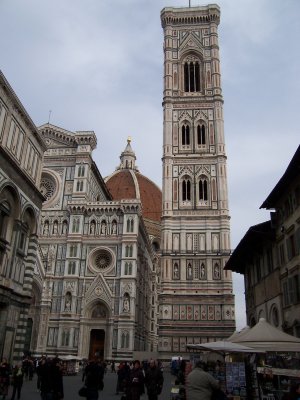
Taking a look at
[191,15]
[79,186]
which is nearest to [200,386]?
[79,186]

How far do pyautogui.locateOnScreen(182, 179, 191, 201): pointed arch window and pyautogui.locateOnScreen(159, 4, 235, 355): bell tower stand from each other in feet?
0.36

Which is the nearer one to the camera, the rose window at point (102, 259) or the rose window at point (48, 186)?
the rose window at point (102, 259)

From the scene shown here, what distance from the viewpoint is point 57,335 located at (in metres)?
38.9

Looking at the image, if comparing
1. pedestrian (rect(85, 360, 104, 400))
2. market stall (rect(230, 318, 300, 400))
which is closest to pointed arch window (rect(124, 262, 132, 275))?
market stall (rect(230, 318, 300, 400))

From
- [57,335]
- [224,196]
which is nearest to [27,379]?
[57,335]

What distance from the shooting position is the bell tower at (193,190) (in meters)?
41.0

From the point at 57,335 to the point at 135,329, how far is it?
730cm

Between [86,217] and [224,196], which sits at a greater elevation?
[224,196]

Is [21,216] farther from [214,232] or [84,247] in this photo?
[214,232]

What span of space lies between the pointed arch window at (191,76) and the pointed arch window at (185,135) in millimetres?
5614

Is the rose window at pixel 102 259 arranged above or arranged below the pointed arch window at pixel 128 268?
above

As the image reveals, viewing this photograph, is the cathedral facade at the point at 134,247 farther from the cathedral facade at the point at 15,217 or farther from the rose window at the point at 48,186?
the cathedral facade at the point at 15,217

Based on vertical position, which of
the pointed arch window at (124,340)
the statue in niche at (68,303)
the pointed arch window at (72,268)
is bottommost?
the pointed arch window at (124,340)

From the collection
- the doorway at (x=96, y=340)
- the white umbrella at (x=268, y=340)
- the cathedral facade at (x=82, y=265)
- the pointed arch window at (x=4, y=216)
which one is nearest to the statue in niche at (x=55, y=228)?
the cathedral facade at (x=82, y=265)
